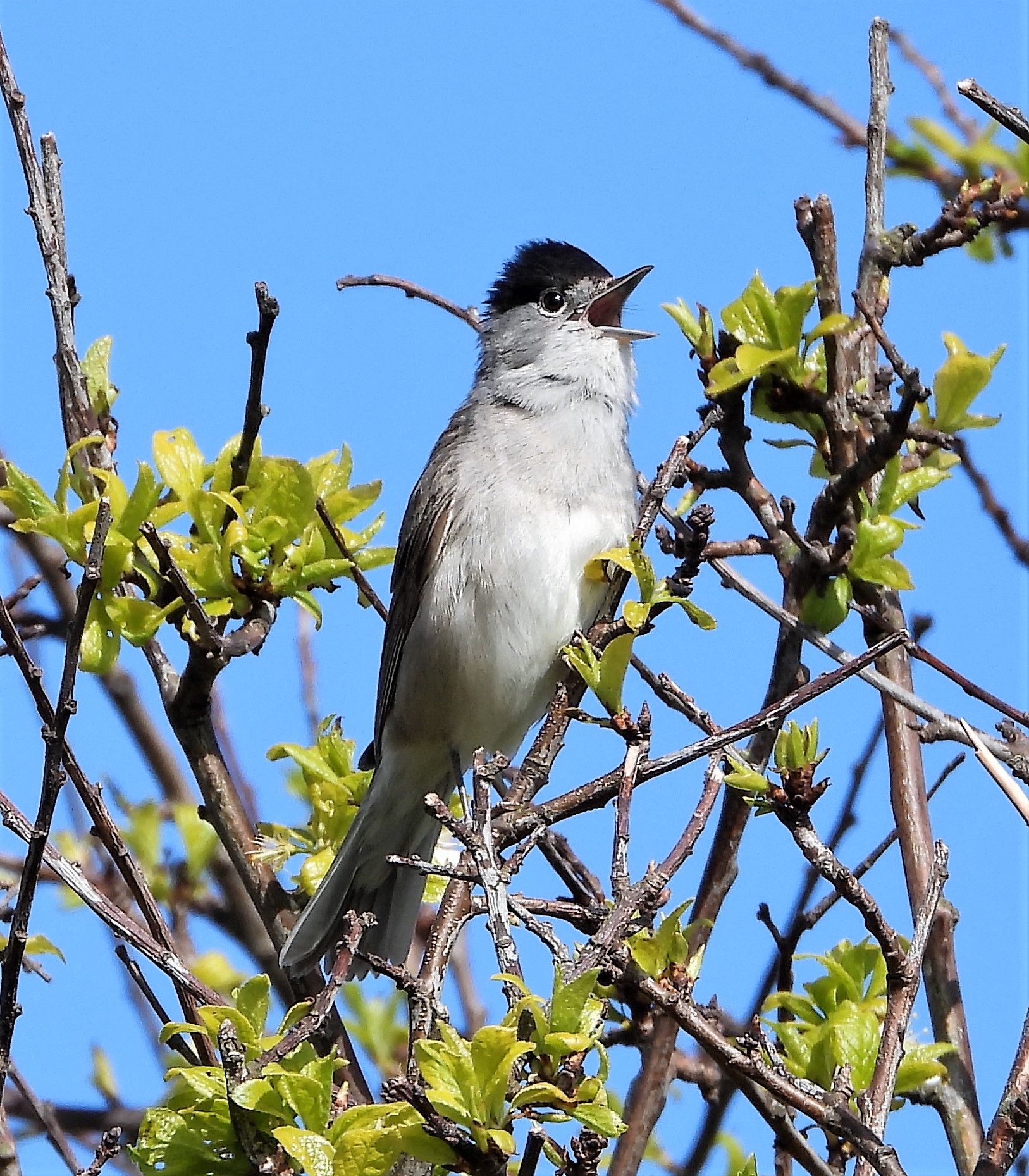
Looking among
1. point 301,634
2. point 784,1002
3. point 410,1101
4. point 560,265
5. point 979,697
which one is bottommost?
point 410,1101

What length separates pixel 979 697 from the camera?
2.92 meters

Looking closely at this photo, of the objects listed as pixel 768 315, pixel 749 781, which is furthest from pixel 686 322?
pixel 749 781

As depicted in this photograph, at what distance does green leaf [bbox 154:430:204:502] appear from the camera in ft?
11.5

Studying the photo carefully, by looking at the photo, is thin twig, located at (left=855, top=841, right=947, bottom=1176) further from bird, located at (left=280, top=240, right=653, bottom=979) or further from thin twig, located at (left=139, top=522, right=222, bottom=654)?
bird, located at (left=280, top=240, right=653, bottom=979)

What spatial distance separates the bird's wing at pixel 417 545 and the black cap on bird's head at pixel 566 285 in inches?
21.6

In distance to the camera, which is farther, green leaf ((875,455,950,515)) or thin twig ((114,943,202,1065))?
green leaf ((875,455,950,515))

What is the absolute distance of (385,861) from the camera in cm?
399

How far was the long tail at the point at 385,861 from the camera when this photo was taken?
396 centimetres

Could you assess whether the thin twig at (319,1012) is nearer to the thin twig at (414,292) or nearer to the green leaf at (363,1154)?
the green leaf at (363,1154)

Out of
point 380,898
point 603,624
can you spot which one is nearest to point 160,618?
point 603,624

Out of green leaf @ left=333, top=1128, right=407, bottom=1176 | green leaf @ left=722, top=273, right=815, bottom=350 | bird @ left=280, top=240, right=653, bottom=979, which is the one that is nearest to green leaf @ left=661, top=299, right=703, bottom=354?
green leaf @ left=722, top=273, right=815, bottom=350

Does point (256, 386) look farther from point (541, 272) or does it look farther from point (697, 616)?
point (541, 272)

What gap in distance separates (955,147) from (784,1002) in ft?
8.17

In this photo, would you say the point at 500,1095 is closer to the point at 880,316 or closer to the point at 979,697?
the point at 979,697
